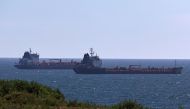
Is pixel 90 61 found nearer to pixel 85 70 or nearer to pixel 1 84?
pixel 85 70

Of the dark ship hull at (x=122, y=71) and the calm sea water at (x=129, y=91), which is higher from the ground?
the dark ship hull at (x=122, y=71)

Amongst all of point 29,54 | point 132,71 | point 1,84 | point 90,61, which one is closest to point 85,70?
point 90,61

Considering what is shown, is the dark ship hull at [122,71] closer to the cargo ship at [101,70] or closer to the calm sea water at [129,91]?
the cargo ship at [101,70]

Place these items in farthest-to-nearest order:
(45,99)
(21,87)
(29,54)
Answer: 1. (29,54)
2. (21,87)
3. (45,99)

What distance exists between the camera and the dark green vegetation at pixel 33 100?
22078 millimetres

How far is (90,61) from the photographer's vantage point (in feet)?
502

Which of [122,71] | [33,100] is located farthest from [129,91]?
[122,71]

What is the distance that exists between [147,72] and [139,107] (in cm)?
13240

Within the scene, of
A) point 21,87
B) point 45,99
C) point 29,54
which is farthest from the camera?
point 29,54

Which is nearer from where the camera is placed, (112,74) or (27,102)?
(27,102)

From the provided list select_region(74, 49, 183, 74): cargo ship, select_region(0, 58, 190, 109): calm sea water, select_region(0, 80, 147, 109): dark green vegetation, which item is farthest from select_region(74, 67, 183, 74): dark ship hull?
select_region(0, 80, 147, 109): dark green vegetation

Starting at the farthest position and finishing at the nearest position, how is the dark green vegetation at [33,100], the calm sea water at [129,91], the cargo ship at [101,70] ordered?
1. the cargo ship at [101,70]
2. the calm sea water at [129,91]
3. the dark green vegetation at [33,100]

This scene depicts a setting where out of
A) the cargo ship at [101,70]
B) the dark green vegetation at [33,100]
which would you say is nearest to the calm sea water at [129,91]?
the dark green vegetation at [33,100]

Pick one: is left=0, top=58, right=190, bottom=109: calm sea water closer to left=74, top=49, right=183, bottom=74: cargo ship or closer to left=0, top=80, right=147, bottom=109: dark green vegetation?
left=0, top=80, right=147, bottom=109: dark green vegetation
